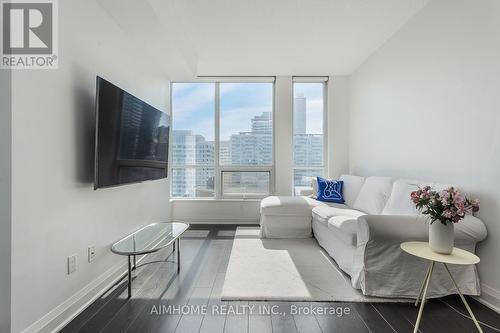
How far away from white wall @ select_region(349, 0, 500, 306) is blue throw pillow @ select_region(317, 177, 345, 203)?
0.66 m

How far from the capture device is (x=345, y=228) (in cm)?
228

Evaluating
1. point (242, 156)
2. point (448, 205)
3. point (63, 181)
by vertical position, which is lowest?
point (448, 205)

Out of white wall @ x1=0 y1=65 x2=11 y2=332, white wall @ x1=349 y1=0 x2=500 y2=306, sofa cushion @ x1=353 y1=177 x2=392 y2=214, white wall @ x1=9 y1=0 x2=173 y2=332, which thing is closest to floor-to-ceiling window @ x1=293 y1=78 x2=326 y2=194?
white wall @ x1=349 y1=0 x2=500 y2=306

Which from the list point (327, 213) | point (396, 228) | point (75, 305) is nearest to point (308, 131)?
point (327, 213)

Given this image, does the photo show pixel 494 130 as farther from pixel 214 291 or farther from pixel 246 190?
pixel 246 190

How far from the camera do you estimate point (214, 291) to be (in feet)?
6.71

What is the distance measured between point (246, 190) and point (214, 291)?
100 inches

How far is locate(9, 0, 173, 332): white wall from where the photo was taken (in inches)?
54.0

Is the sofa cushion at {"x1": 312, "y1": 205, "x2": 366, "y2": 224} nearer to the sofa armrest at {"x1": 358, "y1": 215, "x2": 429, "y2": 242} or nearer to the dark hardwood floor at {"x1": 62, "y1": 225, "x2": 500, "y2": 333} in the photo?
the sofa armrest at {"x1": 358, "y1": 215, "x2": 429, "y2": 242}

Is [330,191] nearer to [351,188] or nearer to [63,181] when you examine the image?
[351,188]

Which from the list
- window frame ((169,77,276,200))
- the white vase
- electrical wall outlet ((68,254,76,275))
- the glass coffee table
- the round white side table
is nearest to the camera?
the round white side table

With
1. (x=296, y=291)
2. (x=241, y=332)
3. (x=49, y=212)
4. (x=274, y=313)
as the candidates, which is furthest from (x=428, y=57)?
(x=49, y=212)

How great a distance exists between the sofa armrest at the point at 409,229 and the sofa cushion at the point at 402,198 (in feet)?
1.23

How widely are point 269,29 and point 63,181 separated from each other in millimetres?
2600
